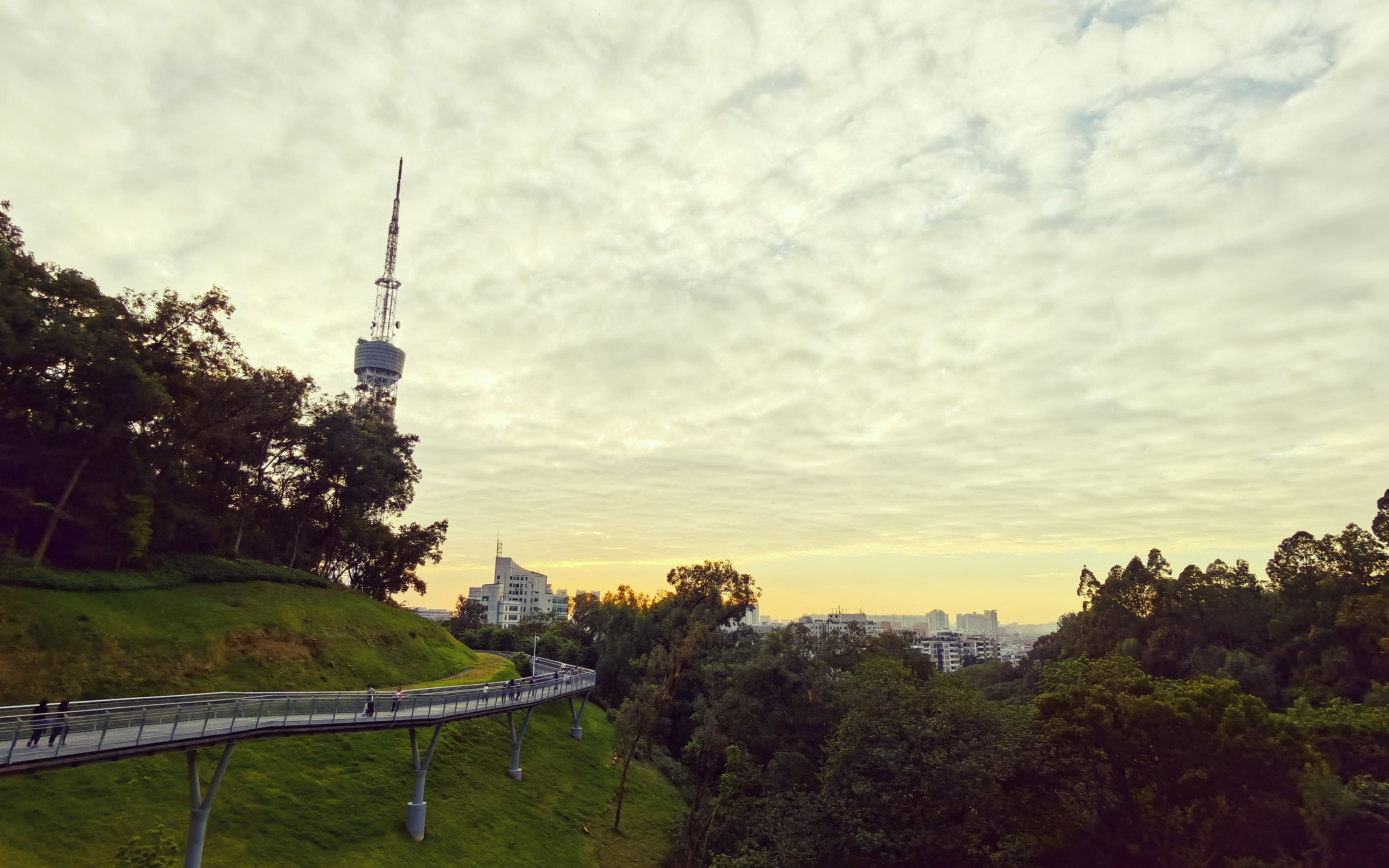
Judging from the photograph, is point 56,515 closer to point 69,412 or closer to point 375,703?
point 69,412

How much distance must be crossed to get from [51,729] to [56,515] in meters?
25.8

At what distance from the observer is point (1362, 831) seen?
2891 cm

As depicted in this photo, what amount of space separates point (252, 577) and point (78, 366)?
61.9 feet

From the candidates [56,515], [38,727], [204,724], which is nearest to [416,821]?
[204,724]

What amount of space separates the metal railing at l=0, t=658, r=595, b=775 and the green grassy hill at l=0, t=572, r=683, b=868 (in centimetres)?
422

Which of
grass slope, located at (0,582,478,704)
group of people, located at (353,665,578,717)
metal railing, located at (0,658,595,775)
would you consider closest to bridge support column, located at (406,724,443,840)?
metal railing, located at (0,658,595,775)

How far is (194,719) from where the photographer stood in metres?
22.4

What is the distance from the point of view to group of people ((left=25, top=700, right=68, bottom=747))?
60.8 ft

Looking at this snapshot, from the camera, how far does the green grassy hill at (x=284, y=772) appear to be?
1021 inches

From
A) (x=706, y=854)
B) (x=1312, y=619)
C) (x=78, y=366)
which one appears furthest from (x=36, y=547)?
(x=1312, y=619)

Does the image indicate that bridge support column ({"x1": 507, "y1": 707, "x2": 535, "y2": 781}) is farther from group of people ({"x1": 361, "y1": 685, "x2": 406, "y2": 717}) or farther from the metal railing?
group of people ({"x1": 361, "y1": 685, "x2": 406, "y2": 717})

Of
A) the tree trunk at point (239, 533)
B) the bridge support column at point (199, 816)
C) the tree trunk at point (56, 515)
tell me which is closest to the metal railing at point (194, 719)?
the bridge support column at point (199, 816)

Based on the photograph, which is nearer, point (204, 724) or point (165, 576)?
point (204, 724)

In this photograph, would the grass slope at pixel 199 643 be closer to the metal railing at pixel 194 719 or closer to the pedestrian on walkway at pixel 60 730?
the metal railing at pixel 194 719
